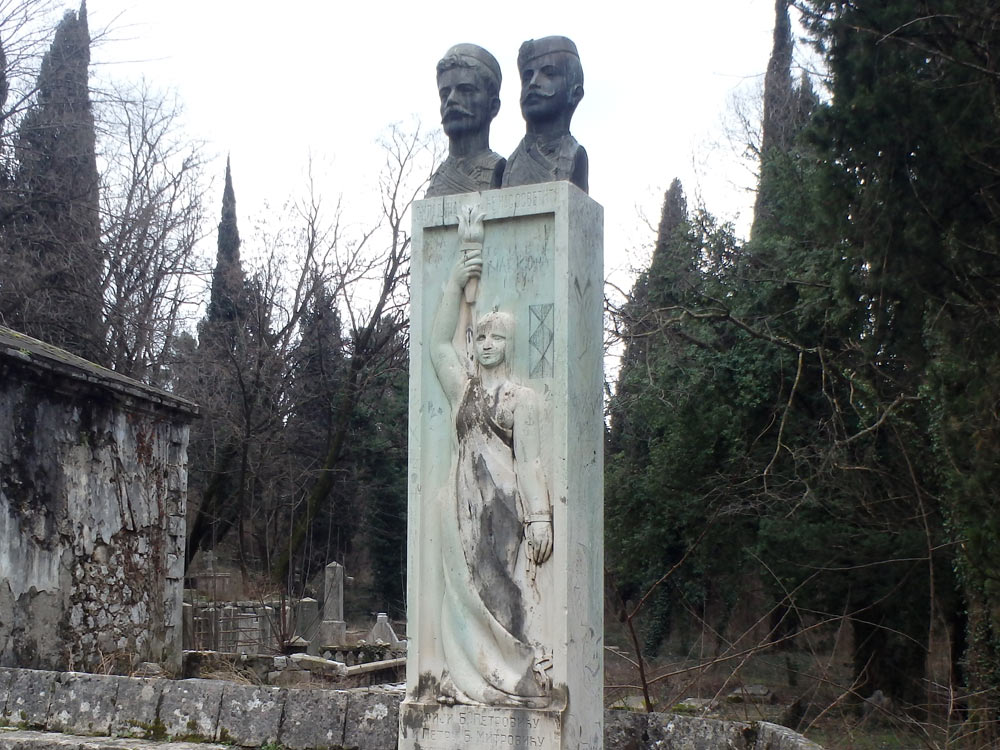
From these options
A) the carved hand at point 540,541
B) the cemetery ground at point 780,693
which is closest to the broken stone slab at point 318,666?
the cemetery ground at point 780,693

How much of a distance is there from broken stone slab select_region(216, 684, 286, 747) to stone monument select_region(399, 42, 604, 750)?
1.28 metres

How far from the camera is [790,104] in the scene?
20.8 metres

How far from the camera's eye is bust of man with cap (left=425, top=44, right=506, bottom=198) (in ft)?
18.2

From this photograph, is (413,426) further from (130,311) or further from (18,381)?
(130,311)

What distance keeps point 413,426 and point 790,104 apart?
17.4 m

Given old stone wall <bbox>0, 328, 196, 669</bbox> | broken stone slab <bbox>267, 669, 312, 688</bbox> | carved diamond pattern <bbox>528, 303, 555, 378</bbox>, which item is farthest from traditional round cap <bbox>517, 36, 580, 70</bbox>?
broken stone slab <bbox>267, 669, 312, 688</bbox>

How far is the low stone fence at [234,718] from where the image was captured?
545 cm

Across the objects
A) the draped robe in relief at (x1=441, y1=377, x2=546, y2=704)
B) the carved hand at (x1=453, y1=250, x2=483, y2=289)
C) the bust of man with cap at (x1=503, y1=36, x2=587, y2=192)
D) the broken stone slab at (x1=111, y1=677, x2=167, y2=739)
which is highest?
the bust of man with cap at (x1=503, y1=36, x2=587, y2=192)

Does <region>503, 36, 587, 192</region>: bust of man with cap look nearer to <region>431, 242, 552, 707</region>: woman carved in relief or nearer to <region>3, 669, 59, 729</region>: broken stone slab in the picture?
<region>431, 242, 552, 707</region>: woman carved in relief

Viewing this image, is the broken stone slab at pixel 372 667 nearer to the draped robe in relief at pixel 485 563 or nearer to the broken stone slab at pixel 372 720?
the broken stone slab at pixel 372 720

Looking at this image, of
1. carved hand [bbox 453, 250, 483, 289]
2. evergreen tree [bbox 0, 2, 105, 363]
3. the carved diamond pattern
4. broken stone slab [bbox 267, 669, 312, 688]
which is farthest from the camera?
evergreen tree [bbox 0, 2, 105, 363]

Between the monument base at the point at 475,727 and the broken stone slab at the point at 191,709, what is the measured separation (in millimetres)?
1660

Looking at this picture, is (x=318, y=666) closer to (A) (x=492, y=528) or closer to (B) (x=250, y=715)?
(B) (x=250, y=715)

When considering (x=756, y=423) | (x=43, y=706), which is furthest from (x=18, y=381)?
(x=756, y=423)
